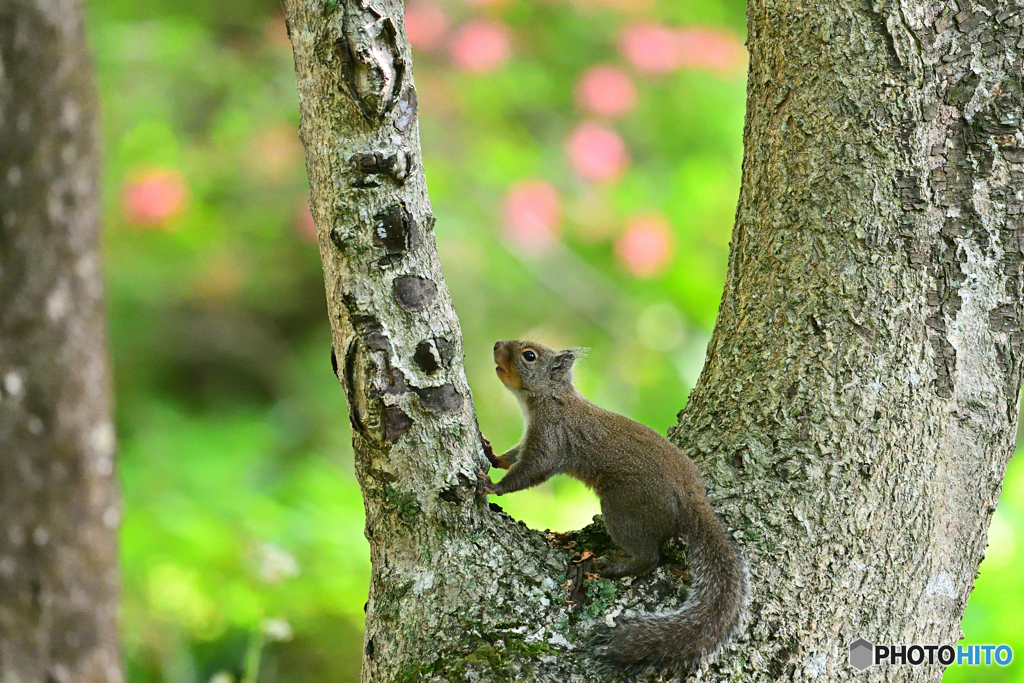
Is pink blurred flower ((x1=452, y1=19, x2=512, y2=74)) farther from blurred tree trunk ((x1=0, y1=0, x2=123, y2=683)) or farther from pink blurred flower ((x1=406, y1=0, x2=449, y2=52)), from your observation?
blurred tree trunk ((x1=0, y1=0, x2=123, y2=683))

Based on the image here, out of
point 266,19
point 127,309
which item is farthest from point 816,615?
point 266,19

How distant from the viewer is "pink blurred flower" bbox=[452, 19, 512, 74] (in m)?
5.30

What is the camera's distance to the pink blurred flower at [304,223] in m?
5.36

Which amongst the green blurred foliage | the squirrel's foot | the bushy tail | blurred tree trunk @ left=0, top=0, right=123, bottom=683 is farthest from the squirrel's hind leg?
the green blurred foliage

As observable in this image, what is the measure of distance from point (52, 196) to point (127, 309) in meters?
3.92

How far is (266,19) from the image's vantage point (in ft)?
19.4

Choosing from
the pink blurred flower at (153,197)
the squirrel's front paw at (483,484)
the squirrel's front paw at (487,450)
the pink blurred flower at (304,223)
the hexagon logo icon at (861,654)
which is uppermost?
the pink blurred flower at (304,223)

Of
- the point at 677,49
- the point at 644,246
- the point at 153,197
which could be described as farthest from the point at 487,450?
the point at 677,49

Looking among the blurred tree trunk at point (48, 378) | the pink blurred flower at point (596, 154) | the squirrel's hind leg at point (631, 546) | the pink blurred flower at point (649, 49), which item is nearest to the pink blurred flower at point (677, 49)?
the pink blurred flower at point (649, 49)

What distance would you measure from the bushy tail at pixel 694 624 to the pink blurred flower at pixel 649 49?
13.5ft

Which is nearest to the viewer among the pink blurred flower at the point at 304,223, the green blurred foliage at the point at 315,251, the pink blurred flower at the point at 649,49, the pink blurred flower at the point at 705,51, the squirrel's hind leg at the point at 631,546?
the squirrel's hind leg at the point at 631,546

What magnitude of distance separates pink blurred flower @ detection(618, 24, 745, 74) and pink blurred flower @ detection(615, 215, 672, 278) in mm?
974

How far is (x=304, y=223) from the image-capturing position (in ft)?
17.7

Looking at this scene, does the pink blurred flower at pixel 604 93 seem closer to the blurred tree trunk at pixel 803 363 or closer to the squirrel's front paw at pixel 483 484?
the blurred tree trunk at pixel 803 363
